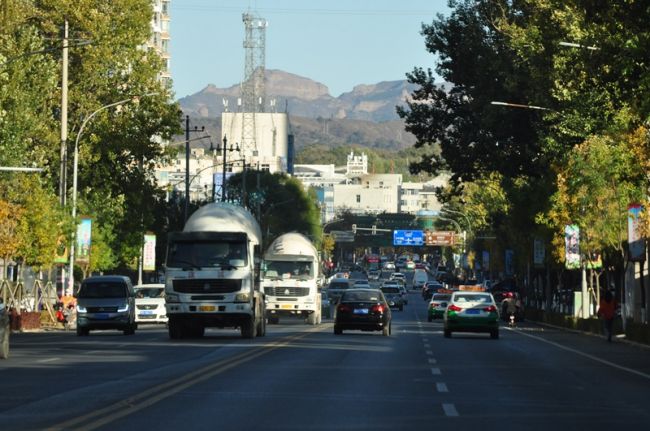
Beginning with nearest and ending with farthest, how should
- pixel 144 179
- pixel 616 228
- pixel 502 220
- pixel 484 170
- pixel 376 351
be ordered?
pixel 376 351 → pixel 616 228 → pixel 484 170 → pixel 144 179 → pixel 502 220

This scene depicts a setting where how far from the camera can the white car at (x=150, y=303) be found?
66.1 metres

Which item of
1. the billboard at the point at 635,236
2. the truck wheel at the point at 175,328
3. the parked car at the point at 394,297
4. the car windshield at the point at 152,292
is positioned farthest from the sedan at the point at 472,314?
the parked car at the point at 394,297

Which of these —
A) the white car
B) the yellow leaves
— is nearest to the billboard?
the white car

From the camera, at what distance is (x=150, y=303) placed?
217 ft

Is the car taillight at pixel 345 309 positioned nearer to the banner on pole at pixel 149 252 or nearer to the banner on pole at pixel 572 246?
the banner on pole at pixel 572 246

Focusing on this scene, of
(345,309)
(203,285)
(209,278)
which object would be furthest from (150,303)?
(209,278)

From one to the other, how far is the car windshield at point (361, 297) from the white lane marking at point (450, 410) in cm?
3047

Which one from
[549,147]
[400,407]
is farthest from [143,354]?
[549,147]

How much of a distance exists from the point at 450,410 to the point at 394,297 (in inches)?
3099

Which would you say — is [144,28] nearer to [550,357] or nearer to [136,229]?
[136,229]

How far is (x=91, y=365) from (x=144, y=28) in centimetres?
5056

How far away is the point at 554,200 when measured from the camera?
66125 mm

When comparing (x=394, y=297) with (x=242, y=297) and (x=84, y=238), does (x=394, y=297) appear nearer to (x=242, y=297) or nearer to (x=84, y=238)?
(x=84, y=238)

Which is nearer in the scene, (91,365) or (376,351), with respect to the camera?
(91,365)
